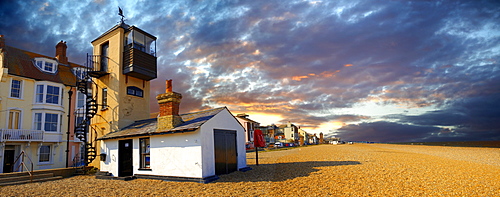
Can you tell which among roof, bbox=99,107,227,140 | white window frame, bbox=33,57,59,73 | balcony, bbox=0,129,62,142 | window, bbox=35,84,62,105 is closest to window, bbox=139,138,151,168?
roof, bbox=99,107,227,140

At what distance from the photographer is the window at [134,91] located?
1873 centimetres

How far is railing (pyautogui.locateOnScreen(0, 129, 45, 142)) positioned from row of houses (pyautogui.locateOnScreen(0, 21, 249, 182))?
6 cm

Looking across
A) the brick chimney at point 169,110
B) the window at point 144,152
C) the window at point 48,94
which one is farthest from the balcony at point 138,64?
the window at point 48,94

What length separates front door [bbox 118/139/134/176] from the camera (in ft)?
49.5

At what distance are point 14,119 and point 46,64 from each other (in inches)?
228

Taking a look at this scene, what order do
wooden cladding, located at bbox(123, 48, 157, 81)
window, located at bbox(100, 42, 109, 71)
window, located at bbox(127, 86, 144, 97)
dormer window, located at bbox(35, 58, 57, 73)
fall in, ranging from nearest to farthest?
wooden cladding, located at bbox(123, 48, 157, 81) → window, located at bbox(127, 86, 144, 97) → window, located at bbox(100, 42, 109, 71) → dormer window, located at bbox(35, 58, 57, 73)

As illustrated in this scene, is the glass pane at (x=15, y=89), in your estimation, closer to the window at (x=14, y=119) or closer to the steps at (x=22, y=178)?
the window at (x=14, y=119)

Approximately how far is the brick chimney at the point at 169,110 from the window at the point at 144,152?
55.4 inches

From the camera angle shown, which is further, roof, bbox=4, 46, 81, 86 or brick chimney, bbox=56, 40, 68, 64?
brick chimney, bbox=56, 40, 68, 64

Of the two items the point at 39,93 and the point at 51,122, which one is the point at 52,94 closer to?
the point at 39,93

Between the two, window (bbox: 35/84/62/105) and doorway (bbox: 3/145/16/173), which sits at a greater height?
window (bbox: 35/84/62/105)

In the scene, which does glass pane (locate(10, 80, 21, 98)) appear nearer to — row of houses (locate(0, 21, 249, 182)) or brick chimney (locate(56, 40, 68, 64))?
row of houses (locate(0, 21, 249, 182))

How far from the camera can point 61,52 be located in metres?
28.7

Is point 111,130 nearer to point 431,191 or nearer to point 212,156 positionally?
point 212,156
